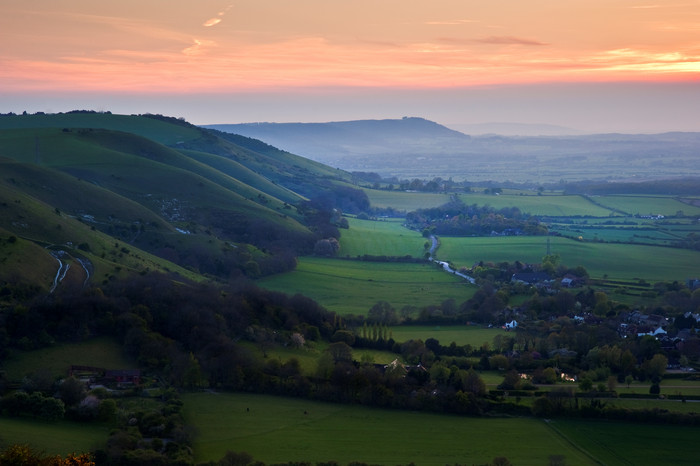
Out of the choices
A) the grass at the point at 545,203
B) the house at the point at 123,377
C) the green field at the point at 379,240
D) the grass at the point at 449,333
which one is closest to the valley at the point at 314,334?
the house at the point at 123,377

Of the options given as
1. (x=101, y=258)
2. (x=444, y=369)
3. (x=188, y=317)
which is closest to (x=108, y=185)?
(x=101, y=258)

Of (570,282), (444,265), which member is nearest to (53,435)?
(570,282)

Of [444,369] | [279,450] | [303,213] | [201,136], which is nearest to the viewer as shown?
[279,450]

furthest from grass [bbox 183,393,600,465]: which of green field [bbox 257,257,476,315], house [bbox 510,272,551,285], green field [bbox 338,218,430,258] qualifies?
green field [bbox 338,218,430,258]

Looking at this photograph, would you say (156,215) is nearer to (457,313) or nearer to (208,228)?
(208,228)

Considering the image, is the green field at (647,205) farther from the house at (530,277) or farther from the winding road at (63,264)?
the winding road at (63,264)
